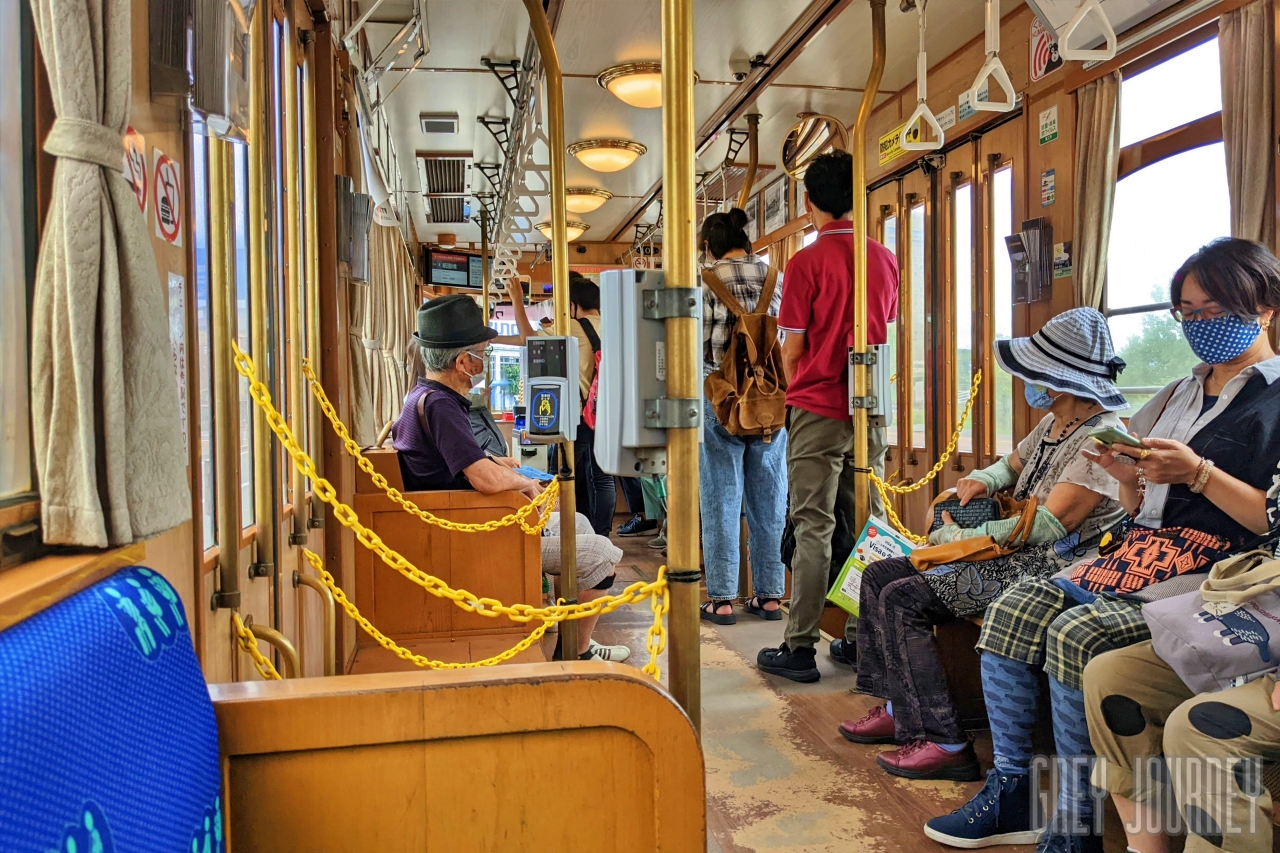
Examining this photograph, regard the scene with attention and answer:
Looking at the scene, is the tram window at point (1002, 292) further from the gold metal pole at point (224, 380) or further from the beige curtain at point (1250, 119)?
the gold metal pole at point (224, 380)

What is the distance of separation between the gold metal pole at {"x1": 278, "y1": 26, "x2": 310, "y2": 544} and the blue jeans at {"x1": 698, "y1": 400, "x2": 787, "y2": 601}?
2006mm

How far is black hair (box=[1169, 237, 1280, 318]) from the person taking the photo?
223 cm

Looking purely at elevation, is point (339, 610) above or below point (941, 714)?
above

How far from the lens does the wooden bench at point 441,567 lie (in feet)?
11.4

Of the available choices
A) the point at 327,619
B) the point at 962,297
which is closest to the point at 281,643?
the point at 327,619

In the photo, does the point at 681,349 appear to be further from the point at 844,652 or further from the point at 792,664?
the point at 844,652

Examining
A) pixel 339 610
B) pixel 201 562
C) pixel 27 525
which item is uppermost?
pixel 27 525

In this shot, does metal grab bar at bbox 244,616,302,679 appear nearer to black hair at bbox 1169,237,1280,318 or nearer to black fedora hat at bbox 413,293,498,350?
black fedora hat at bbox 413,293,498,350

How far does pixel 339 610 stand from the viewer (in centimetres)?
329

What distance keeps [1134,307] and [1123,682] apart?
2983mm

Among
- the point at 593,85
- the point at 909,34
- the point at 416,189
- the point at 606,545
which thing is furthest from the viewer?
the point at 416,189

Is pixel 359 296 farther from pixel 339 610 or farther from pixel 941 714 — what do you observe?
pixel 941 714

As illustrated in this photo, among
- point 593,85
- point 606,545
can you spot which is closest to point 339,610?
point 606,545

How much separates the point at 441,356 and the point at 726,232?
1438 mm
